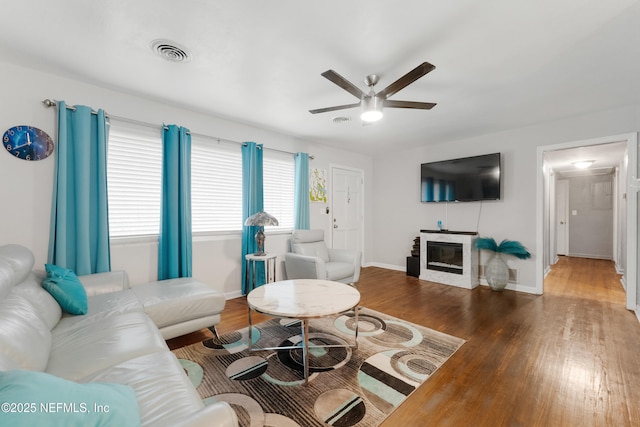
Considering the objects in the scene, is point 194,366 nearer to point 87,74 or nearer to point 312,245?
point 312,245

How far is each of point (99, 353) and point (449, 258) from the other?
181 inches

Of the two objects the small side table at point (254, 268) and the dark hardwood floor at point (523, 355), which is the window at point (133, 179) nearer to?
the small side table at point (254, 268)

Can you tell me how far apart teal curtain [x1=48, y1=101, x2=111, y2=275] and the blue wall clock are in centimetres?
12

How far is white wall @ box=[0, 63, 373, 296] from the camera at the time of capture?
2.30m

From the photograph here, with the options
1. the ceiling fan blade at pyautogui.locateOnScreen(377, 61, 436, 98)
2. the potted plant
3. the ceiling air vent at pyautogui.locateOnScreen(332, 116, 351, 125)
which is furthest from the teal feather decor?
the ceiling fan blade at pyautogui.locateOnScreen(377, 61, 436, 98)

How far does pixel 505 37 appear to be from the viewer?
1884mm

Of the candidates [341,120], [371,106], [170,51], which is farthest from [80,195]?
[341,120]

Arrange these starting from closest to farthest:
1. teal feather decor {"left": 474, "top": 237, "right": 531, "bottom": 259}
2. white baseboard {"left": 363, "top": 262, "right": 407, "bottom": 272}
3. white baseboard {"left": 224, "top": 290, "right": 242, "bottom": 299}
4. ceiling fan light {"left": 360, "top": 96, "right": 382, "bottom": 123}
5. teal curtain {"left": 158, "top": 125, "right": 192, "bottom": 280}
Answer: ceiling fan light {"left": 360, "top": 96, "right": 382, "bottom": 123}
teal curtain {"left": 158, "top": 125, "right": 192, "bottom": 280}
white baseboard {"left": 224, "top": 290, "right": 242, "bottom": 299}
teal feather decor {"left": 474, "top": 237, "right": 531, "bottom": 259}
white baseboard {"left": 363, "top": 262, "right": 407, "bottom": 272}

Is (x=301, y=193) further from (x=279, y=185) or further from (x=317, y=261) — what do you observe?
(x=317, y=261)

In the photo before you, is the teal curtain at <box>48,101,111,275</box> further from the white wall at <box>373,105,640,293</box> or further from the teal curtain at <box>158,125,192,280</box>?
the white wall at <box>373,105,640,293</box>

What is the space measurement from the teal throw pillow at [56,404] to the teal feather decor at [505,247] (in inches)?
177

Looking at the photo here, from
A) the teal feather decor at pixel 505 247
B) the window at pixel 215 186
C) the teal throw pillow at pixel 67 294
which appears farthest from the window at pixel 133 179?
the teal feather decor at pixel 505 247

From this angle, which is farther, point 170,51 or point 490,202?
point 490,202

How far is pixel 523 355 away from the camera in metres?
2.16
